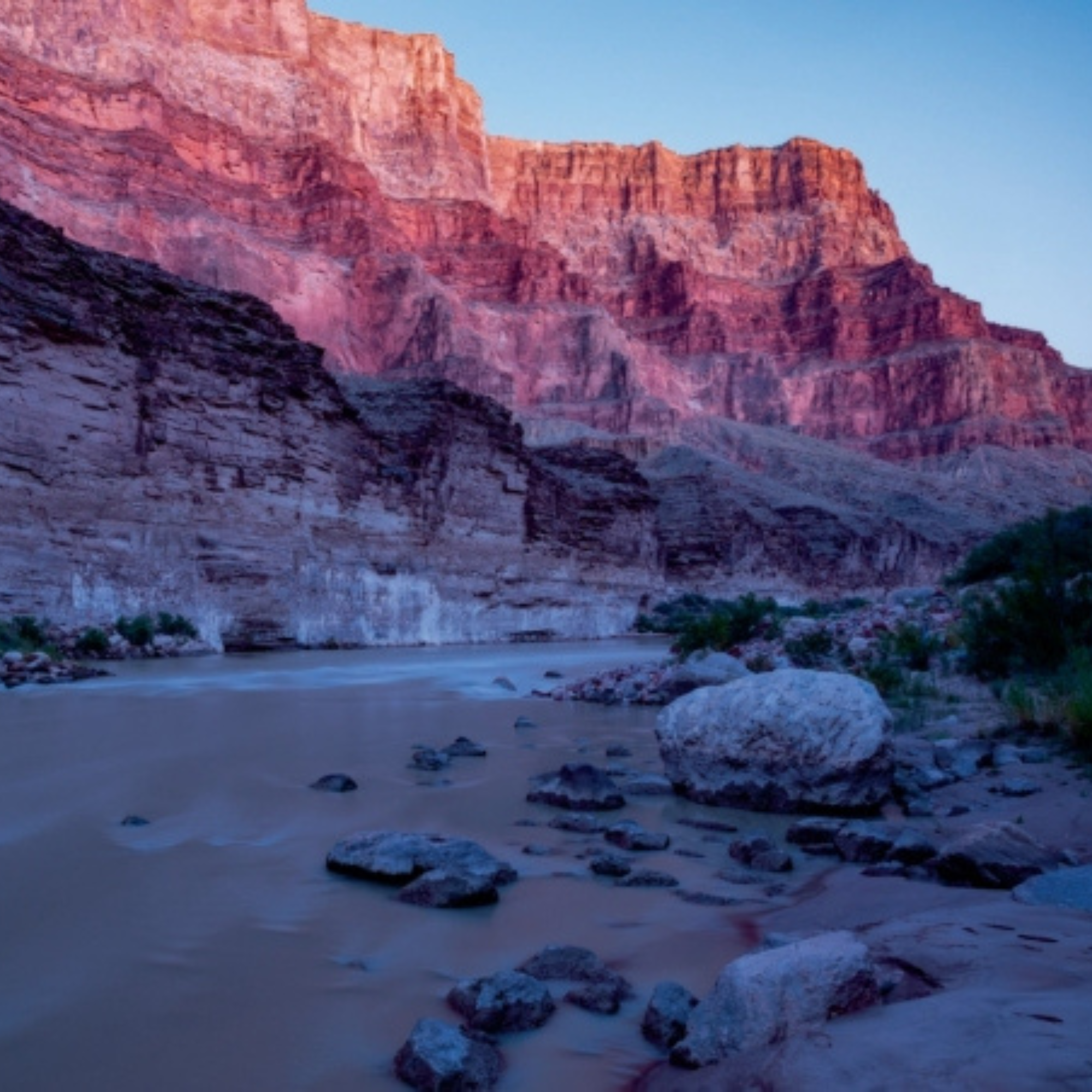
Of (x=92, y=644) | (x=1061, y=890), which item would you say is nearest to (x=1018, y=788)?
(x=1061, y=890)

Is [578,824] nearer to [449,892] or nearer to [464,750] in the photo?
[449,892]

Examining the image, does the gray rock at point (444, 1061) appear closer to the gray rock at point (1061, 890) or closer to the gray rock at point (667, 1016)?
the gray rock at point (667, 1016)

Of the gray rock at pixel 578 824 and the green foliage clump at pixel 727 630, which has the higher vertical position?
the green foliage clump at pixel 727 630

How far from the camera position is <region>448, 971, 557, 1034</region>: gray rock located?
217cm

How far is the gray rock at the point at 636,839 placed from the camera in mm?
3902

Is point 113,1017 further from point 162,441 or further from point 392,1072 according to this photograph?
point 162,441

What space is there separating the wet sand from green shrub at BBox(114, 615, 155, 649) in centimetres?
1063

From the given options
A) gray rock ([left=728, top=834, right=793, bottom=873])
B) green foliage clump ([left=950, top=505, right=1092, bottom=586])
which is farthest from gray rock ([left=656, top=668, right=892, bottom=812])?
green foliage clump ([left=950, top=505, right=1092, bottom=586])

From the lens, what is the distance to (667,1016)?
2150 mm

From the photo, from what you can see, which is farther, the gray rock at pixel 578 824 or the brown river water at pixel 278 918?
the gray rock at pixel 578 824

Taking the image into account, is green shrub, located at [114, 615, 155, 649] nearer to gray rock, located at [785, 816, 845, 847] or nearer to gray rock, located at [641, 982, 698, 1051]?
gray rock, located at [785, 816, 845, 847]

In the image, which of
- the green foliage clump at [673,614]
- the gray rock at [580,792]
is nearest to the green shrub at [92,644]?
the gray rock at [580,792]

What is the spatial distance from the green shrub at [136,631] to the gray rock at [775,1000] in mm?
16119

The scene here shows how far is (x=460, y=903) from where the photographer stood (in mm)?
3051
